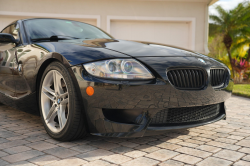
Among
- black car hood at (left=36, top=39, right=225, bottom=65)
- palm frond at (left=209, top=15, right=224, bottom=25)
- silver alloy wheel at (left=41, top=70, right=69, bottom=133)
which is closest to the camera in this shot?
black car hood at (left=36, top=39, right=225, bottom=65)

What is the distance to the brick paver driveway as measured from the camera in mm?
2100

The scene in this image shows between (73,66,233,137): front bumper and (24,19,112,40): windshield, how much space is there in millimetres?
1220

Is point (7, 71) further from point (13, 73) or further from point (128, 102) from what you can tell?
point (128, 102)

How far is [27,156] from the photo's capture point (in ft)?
7.21

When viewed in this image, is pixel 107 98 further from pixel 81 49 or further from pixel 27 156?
pixel 27 156

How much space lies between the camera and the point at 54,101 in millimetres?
2617

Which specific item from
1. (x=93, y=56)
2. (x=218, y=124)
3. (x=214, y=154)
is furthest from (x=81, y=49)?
(x=218, y=124)

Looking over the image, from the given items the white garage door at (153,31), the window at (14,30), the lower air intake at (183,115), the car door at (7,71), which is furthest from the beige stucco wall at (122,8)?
the lower air intake at (183,115)

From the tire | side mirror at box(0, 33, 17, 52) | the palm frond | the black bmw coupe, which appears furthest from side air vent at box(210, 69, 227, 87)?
the palm frond

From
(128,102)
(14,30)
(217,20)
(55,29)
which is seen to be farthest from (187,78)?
(217,20)

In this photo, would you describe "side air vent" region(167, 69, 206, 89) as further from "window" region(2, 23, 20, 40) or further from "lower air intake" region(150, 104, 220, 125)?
"window" region(2, 23, 20, 40)

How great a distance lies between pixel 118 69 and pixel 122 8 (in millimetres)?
8602

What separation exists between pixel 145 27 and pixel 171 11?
1.22 metres

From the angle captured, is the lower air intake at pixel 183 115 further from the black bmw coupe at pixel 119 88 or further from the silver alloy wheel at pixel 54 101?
the silver alloy wheel at pixel 54 101
